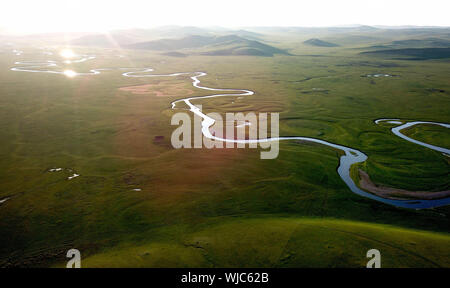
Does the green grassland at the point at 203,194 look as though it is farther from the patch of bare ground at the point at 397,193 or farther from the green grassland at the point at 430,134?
the patch of bare ground at the point at 397,193

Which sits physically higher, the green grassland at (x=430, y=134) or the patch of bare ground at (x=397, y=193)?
the green grassland at (x=430, y=134)

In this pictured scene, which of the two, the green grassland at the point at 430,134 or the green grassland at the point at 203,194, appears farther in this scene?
the green grassland at the point at 430,134

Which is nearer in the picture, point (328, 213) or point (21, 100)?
point (328, 213)

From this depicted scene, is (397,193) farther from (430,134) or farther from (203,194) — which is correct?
(430,134)

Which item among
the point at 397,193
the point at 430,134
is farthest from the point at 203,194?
the point at 430,134

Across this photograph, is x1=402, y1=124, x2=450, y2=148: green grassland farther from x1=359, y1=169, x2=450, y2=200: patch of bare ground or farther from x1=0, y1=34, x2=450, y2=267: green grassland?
x1=359, y1=169, x2=450, y2=200: patch of bare ground

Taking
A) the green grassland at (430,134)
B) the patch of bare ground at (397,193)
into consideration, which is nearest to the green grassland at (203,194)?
the green grassland at (430,134)

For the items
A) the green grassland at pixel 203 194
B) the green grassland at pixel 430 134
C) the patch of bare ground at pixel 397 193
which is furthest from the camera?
the green grassland at pixel 430 134
